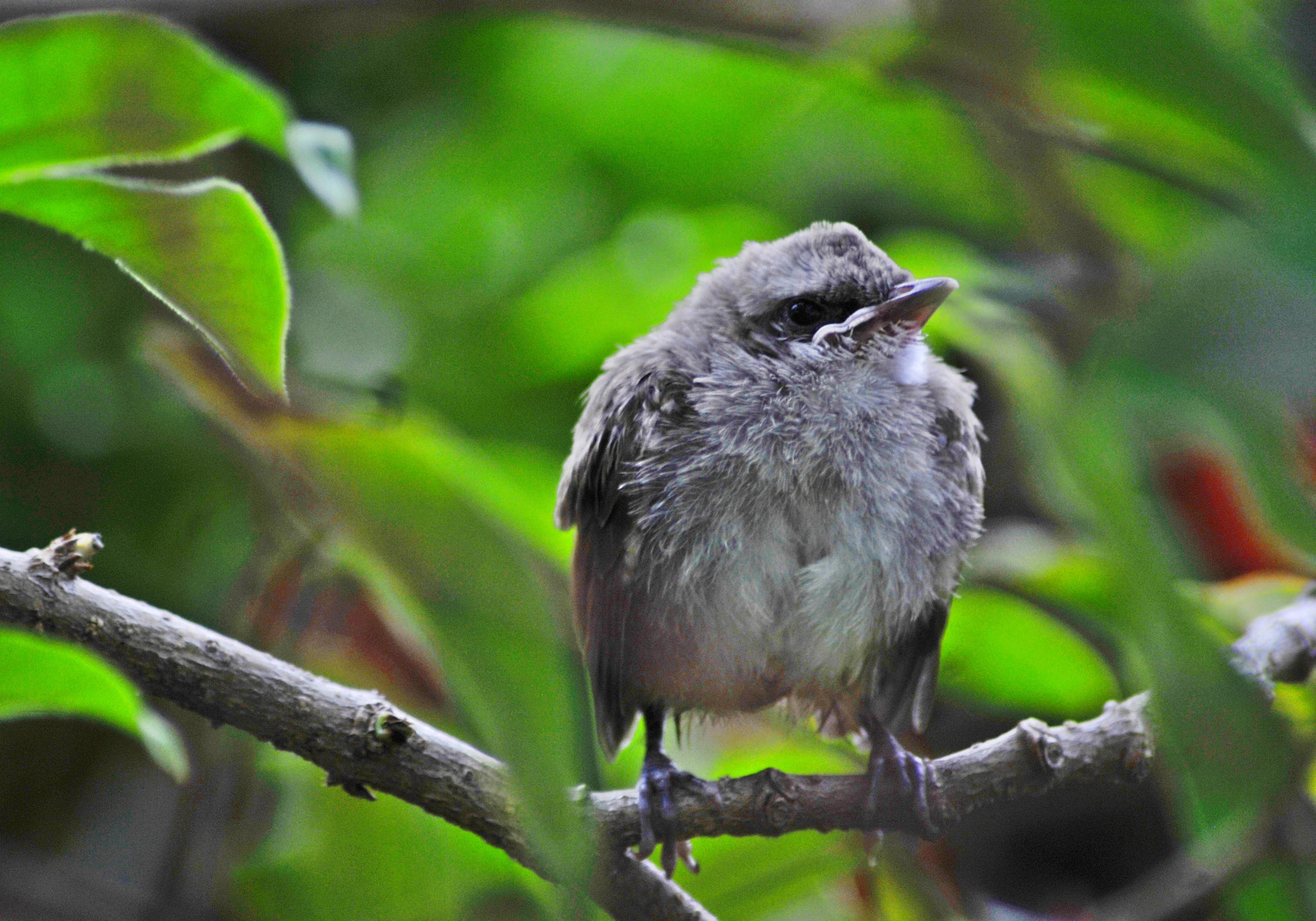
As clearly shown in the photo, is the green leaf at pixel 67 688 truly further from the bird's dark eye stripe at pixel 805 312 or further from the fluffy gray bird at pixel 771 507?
the bird's dark eye stripe at pixel 805 312

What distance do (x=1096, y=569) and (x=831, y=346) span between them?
0.33 meters

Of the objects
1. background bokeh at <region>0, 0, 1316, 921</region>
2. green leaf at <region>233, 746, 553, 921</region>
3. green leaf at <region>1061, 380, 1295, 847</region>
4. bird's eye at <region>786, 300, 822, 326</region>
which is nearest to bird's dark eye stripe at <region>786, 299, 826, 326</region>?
bird's eye at <region>786, 300, 822, 326</region>

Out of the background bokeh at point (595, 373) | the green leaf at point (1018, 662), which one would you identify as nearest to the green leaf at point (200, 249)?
the background bokeh at point (595, 373)

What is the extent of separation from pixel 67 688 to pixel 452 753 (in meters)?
0.26

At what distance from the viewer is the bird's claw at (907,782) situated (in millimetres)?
659

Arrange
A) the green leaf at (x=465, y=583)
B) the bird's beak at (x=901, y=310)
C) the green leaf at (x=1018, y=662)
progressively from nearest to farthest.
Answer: the green leaf at (x=465, y=583) → the bird's beak at (x=901, y=310) → the green leaf at (x=1018, y=662)

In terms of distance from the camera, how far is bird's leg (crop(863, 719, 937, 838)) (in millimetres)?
659

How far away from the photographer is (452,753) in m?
0.62

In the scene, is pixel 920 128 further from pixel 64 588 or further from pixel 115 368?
pixel 64 588

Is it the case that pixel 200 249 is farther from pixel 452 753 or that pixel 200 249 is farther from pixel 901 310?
pixel 901 310

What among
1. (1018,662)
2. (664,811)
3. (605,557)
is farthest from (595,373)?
(664,811)

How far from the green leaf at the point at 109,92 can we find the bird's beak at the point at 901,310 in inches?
16.3

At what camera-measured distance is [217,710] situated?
1.98 ft

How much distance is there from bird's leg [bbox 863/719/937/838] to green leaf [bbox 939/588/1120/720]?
0.88 feet
